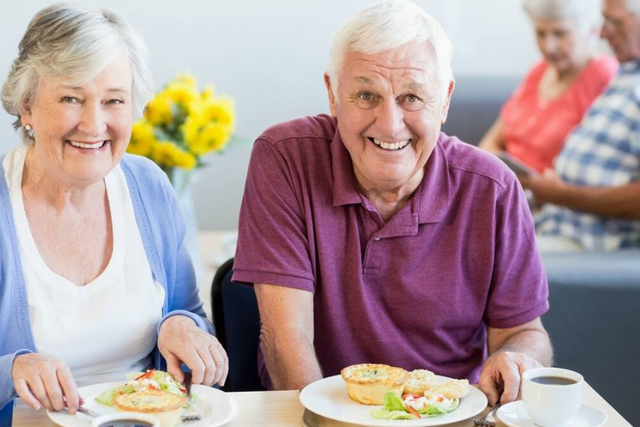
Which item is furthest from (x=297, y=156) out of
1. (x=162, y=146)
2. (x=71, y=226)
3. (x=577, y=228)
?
(x=577, y=228)

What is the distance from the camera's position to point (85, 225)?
1.69 meters

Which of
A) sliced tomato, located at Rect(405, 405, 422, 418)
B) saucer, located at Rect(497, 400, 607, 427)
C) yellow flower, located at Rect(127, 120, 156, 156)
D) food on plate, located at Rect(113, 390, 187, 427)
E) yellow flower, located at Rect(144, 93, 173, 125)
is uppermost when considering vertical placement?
yellow flower, located at Rect(144, 93, 173, 125)

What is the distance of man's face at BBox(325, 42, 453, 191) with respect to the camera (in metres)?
1.62

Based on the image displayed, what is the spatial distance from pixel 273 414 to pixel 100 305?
0.44 meters

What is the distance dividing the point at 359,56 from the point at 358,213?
29cm

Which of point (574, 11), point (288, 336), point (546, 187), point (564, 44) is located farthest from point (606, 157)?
point (288, 336)

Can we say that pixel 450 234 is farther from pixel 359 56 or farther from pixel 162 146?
pixel 162 146

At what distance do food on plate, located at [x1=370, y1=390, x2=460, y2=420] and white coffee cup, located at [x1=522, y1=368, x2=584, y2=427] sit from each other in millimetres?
114

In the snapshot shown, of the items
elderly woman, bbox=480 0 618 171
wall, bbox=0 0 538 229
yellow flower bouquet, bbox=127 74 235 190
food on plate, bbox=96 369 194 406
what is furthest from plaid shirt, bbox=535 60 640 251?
food on plate, bbox=96 369 194 406

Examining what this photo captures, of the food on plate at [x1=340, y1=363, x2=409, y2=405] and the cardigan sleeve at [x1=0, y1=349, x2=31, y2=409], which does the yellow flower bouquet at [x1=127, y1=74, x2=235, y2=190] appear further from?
the food on plate at [x1=340, y1=363, x2=409, y2=405]

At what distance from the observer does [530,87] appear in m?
3.70

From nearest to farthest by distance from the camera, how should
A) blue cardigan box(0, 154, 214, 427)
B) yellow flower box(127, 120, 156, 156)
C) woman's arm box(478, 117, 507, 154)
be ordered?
blue cardigan box(0, 154, 214, 427)
yellow flower box(127, 120, 156, 156)
woman's arm box(478, 117, 507, 154)

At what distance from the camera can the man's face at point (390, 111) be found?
162cm

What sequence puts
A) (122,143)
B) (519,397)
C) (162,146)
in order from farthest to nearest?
(162,146) → (122,143) → (519,397)
